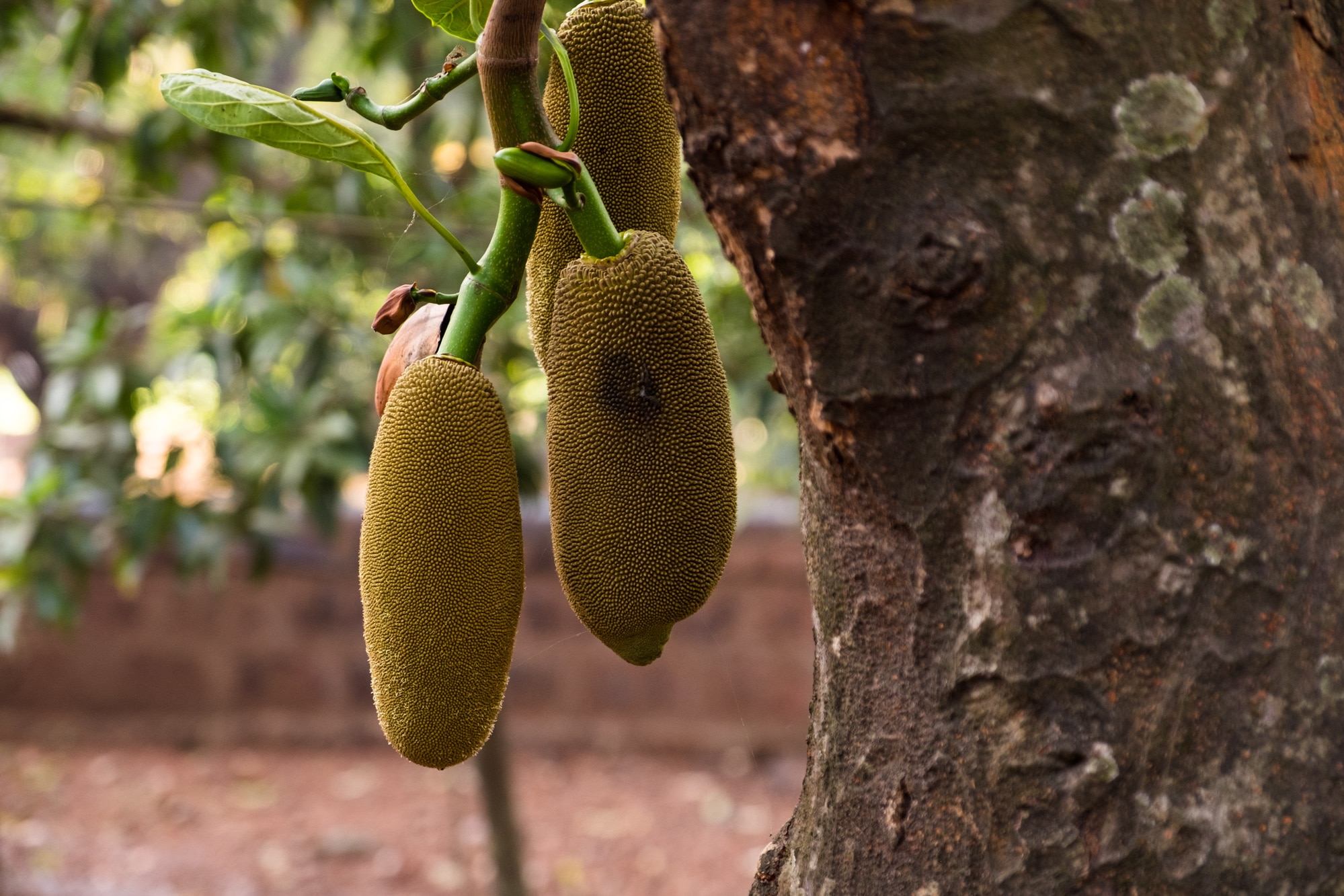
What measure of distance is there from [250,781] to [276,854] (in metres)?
0.42

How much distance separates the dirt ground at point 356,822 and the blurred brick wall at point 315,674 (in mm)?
74

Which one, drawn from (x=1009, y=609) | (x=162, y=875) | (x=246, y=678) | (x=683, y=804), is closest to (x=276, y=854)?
(x=162, y=875)

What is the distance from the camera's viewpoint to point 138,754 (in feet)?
10.7

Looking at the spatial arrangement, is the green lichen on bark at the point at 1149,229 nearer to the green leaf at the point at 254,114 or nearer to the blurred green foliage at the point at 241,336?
the green leaf at the point at 254,114

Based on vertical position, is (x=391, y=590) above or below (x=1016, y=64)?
below

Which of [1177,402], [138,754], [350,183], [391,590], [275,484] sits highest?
[350,183]

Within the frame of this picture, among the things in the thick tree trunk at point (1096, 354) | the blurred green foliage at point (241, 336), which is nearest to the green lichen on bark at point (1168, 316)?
the thick tree trunk at point (1096, 354)

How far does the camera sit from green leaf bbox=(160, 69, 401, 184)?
61 centimetres

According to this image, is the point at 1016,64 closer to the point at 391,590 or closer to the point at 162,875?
the point at 391,590

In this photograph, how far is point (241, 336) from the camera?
1562mm

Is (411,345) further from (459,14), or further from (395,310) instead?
(459,14)

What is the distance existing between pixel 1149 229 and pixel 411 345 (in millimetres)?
403

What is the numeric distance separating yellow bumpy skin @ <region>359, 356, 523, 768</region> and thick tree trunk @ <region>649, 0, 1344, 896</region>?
0.23 m

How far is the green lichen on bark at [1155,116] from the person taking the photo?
421 mm
